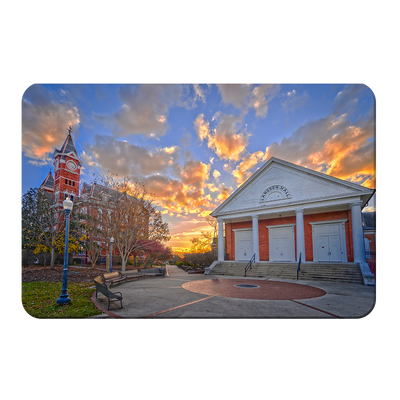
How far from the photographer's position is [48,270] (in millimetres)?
11328

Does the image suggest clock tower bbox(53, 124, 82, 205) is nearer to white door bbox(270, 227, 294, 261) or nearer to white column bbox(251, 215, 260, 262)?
white column bbox(251, 215, 260, 262)

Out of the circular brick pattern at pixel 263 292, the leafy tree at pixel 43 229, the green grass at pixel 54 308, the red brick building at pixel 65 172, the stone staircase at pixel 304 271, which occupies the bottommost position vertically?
the stone staircase at pixel 304 271

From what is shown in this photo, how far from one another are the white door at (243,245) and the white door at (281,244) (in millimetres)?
1825

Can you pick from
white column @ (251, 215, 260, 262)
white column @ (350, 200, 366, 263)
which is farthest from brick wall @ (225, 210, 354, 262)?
white column @ (350, 200, 366, 263)

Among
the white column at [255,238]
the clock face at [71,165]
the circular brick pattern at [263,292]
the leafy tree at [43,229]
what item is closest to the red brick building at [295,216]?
the white column at [255,238]

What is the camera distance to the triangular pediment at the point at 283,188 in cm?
1341

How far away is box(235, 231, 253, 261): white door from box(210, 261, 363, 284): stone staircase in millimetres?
2390

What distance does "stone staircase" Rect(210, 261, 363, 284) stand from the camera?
11330mm

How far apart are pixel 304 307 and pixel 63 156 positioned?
693cm

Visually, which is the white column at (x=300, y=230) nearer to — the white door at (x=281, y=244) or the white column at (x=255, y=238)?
the white door at (x=281, y=244)

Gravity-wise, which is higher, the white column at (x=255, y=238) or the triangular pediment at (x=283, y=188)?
the triangular pediment at (x=283, y=188)

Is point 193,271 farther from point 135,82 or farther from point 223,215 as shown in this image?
point 135,82

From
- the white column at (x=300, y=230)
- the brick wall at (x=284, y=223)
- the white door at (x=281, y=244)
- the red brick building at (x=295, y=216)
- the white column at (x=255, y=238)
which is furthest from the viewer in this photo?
the white door at (x=281, y=244)

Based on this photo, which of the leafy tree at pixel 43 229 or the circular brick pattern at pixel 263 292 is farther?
the leafy tree at pixel 43 229
